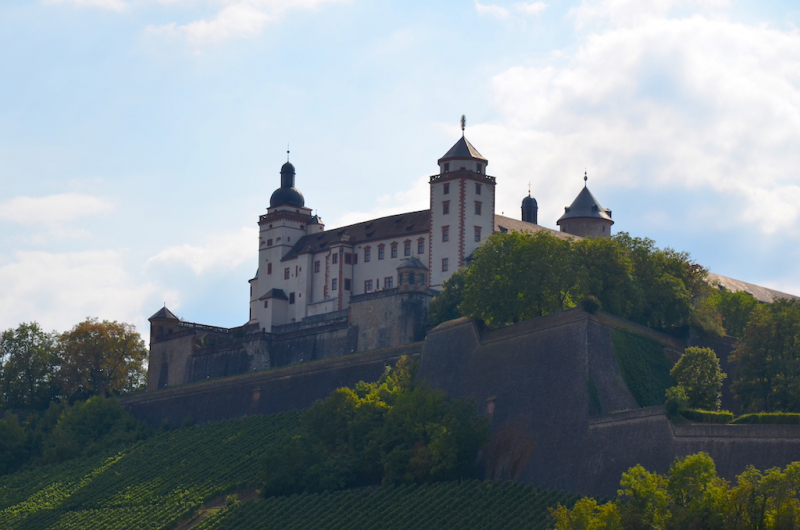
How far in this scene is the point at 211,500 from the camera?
214 ft

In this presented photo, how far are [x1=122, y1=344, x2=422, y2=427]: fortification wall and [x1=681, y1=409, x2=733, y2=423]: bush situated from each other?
2423 centimetres

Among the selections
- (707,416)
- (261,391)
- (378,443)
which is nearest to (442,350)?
(378,443)

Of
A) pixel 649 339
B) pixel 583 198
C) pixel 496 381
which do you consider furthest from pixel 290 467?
pixel 583 198

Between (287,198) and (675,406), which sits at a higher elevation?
(287,198)

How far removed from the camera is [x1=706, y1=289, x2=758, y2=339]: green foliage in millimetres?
74250

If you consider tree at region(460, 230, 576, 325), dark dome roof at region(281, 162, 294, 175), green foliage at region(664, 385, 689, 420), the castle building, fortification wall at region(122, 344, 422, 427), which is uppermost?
dark dome roof at region(281, 162, 294, 175)

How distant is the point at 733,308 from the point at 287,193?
38.7m

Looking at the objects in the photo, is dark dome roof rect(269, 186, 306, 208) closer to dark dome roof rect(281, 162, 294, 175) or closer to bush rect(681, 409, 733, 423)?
dark dome roof rect(281, 162, 294, 175)

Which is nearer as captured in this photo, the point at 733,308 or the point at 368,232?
the point at 733,308

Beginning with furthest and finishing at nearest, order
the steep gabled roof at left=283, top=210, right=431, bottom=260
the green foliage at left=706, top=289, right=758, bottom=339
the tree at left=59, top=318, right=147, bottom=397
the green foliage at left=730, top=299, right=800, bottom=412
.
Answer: the tree at left=59, top=318, right=147, bottom=397
the steep gabled roof at left=283, top=210, right=431, bottom=260
the green foliage at left=706, top=289, right=758, bottom=339
the green foliage at left=730, top=299, right=800, bottom=412

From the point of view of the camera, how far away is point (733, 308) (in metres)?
76.3

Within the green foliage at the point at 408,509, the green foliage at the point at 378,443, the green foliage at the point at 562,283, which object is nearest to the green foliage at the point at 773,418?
the green foliage at the point at 408,509

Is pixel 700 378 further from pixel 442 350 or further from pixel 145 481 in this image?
pixel 145 481

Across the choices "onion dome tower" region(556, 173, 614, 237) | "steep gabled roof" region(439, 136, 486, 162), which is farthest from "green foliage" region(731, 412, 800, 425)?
"onion dome tower" region(556, 173, 614, 237)
